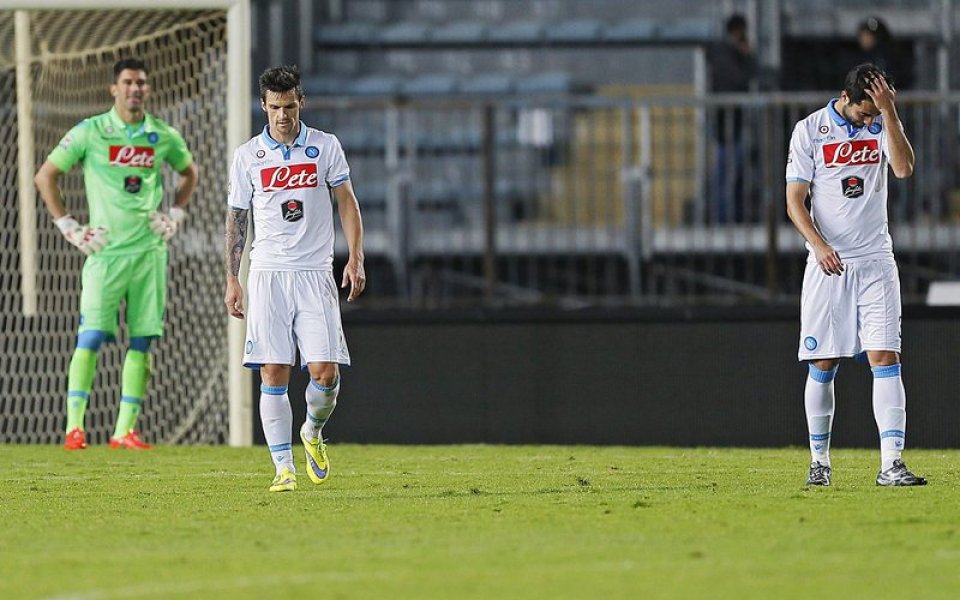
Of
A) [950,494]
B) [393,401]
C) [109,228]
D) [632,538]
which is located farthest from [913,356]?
[632,538]

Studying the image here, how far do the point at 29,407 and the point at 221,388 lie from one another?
1301 mm

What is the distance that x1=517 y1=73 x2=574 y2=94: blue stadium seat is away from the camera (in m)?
16.9

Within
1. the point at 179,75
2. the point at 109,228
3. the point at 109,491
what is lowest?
the point at 109,491

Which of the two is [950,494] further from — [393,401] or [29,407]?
[29,407]

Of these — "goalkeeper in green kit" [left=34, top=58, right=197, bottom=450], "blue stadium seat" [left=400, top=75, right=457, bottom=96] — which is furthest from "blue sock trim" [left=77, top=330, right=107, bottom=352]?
"blue stadium seat" [left=400, top=75, right=457, bottom=96]

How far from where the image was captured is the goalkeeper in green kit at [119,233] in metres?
10.7

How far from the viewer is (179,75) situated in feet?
40.1

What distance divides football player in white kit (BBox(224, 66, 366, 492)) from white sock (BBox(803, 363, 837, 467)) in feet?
6.72

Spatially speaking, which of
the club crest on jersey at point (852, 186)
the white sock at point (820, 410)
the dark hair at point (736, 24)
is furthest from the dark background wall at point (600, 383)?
the dark hair at point (736, 24)

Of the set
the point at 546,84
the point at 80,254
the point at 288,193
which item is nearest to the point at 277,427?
the point at 288,193

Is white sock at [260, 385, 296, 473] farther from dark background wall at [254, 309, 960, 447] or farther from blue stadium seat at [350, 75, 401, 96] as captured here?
blue stadium seat at [350, 75, 401, 96]

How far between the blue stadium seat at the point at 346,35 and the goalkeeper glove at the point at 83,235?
7491mm

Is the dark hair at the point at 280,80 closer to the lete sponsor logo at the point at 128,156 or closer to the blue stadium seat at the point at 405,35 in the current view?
the lete sponsor logo at the point at 128,156

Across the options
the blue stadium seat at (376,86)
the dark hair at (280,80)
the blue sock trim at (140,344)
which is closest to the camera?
the dark hair at (280,80)
